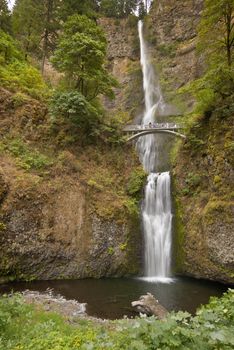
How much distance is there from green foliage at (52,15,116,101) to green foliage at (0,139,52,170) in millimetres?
5509

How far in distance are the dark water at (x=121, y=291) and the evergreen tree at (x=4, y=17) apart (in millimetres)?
23088

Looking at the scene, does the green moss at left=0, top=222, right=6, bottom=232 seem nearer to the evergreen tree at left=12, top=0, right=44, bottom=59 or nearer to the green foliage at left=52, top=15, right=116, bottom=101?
the green foliage at left=52, top=15, right=116, bottom=101


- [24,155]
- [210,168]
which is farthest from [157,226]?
[24,155]

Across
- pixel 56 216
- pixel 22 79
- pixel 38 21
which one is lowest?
A: pixel 56 216

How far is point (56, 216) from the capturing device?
14.4m

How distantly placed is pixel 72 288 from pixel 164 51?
31.6 metres

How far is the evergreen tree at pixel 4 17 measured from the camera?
25156mm

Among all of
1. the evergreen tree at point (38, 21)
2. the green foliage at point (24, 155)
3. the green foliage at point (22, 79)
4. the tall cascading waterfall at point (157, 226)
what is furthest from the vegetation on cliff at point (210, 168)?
the evergreen tree at point (38, 21)

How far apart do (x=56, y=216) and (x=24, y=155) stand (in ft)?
12.5

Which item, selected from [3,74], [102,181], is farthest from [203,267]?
[3,74]

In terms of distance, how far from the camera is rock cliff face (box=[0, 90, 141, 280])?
13.2 metres

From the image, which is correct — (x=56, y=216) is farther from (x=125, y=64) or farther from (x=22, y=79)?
(x=125, y=64)

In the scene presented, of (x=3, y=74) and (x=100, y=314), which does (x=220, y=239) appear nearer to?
(x=100, y=314)

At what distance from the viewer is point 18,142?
1605cm
